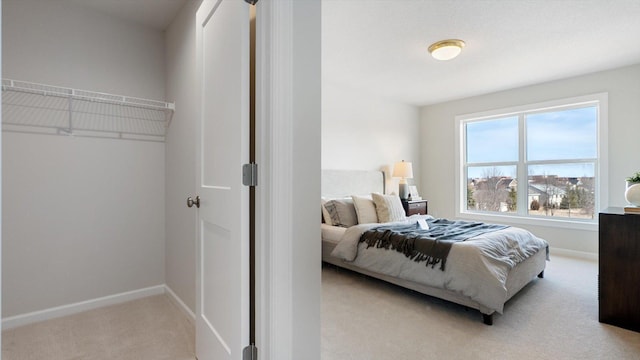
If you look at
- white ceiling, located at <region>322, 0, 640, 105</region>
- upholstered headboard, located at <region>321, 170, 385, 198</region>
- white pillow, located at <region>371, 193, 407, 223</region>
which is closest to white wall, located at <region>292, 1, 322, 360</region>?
white ceiling, located at <region>322, 0, 640, 105</region>

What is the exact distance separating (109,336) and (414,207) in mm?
4234

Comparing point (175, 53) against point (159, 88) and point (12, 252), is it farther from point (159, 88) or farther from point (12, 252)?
point (12, 252)

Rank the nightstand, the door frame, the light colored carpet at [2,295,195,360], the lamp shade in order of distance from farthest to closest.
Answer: the lamp shade, the nightstand, the light colored carpet at [2,295,195,360], the door frame

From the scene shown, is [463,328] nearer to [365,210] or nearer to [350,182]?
[365,210]

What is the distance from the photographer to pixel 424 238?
283 centimetres

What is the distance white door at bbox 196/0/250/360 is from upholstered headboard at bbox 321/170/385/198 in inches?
101

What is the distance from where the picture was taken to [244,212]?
1480mm

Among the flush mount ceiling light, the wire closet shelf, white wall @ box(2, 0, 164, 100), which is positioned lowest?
the wire closet shelf

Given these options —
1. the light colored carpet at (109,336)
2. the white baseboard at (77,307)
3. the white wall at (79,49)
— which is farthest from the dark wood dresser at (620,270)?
the white wall at (79,49)

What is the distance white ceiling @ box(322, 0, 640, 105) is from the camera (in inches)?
106

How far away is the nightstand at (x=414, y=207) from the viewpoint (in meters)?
5.05

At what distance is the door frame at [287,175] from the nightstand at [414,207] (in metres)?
3.76

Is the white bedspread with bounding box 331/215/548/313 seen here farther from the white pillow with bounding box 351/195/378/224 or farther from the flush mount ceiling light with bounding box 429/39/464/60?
the flush mount ceiling light with bounding box 429/39/464/60

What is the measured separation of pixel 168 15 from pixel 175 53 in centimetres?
30
